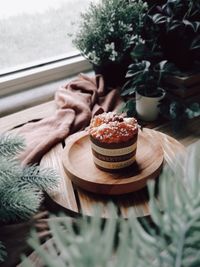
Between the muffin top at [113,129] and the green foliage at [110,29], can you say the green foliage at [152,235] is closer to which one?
the muffin top at [113,129]

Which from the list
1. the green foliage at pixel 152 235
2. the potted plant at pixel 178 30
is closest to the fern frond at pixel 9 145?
the green foliage at pixel 152 235

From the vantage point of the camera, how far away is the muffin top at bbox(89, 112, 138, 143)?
76 centimetres

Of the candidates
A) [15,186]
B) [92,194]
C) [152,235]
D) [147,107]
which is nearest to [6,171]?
[15,186]

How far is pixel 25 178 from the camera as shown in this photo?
74cm

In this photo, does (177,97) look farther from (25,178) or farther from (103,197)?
(25,178)

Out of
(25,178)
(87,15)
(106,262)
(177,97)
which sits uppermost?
(106,262)

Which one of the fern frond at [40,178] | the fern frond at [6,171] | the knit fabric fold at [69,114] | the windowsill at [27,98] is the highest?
the fern frond at [6,171]

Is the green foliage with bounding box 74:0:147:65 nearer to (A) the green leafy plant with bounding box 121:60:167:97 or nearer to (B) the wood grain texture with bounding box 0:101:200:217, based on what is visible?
(A) the green leafy plant with bounding box 121:60:167:97

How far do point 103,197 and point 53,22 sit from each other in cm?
106

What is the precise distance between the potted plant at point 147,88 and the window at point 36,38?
1.28ft

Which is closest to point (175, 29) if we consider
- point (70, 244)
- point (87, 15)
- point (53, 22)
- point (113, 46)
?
point (113, 46)

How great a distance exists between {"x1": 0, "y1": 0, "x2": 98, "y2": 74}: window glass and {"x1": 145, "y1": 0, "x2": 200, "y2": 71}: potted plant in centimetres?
36

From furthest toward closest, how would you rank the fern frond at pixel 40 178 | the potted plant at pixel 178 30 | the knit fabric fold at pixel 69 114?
the potted plant at pixel 178 30 → the knit fabric fold at pixel 69 114 → the fern frond at pixel 40 178

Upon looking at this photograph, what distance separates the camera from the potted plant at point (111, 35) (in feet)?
4.34
